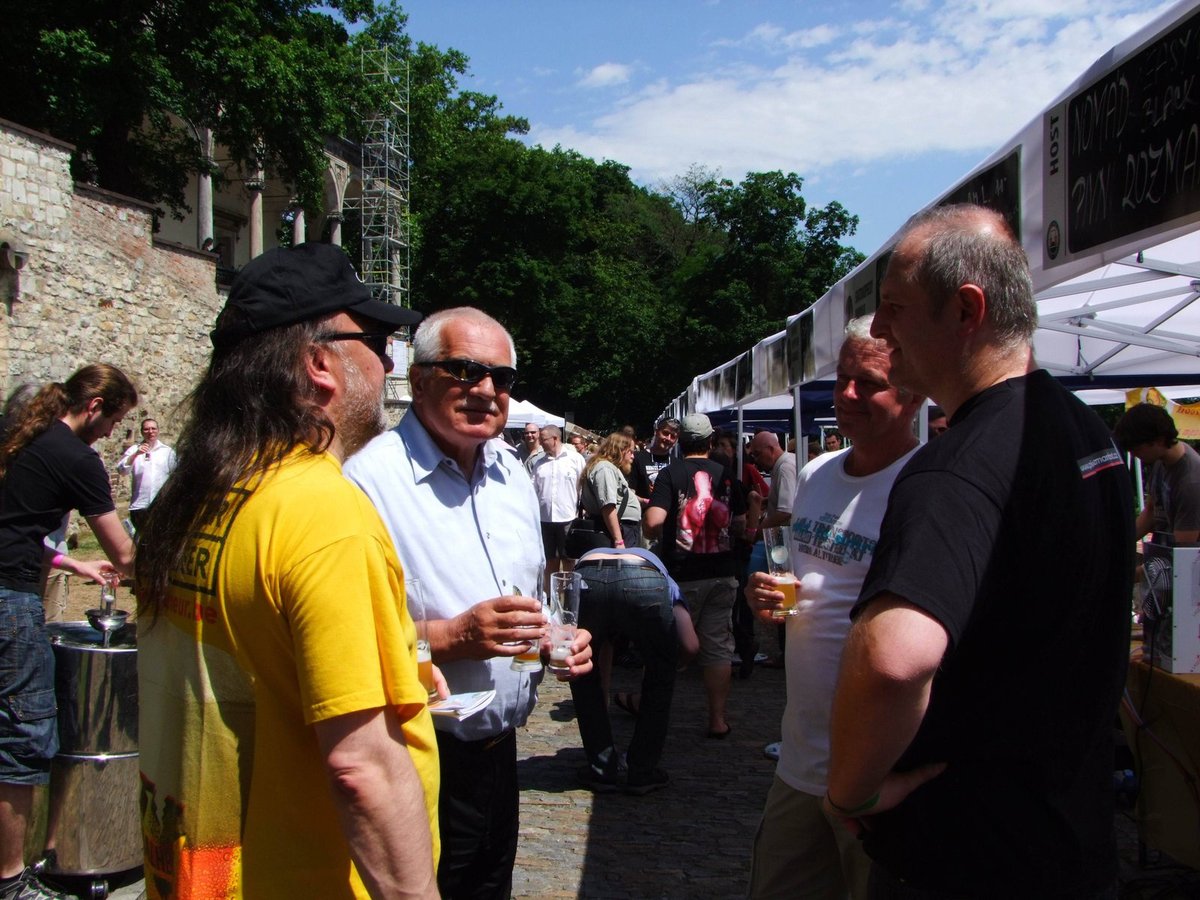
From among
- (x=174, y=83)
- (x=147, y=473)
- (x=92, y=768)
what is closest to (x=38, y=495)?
(x=92, y=768)

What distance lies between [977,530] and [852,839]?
125cm

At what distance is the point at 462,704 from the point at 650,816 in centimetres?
288

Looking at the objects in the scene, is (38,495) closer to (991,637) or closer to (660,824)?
(660,824)

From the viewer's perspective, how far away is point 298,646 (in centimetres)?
135

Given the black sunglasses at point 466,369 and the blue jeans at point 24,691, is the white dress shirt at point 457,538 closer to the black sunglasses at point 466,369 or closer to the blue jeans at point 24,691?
the black sunglasses at point 466,369

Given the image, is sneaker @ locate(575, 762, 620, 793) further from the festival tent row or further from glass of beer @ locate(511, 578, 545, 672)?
glass of beer @ locate(511, 578, 545, 672)

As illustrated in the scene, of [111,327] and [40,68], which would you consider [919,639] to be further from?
[40,68]

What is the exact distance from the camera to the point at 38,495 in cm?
351

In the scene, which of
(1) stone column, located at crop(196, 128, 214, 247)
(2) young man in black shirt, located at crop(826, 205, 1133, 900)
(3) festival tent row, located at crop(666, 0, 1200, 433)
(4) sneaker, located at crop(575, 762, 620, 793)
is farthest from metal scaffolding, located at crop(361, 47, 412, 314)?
(2) young man in black shirt, located at crop(826, 205, 1133, 900)

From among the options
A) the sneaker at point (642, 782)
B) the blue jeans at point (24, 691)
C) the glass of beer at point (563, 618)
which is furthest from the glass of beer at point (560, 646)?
the sneaker at point (642, 782)

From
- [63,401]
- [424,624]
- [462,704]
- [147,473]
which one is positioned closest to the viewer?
[424,624]

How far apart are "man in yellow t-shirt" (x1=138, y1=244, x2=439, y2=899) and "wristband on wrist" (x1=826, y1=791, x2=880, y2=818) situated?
61 centimetres

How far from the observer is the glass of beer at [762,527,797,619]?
104 inches

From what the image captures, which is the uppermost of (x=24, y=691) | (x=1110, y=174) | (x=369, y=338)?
(x=1110, y=174)
